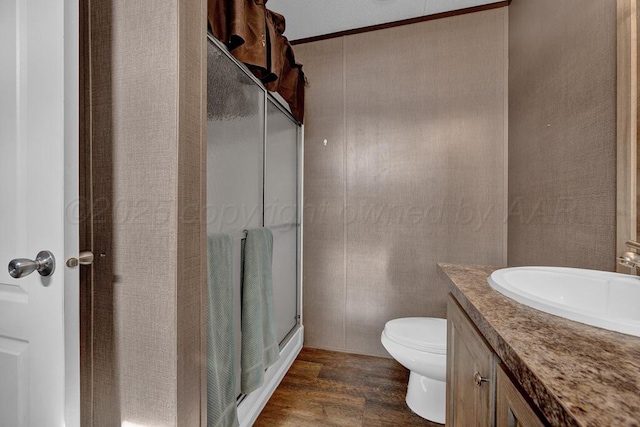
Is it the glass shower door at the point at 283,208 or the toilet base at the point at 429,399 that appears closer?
the toilet base at the point at 429,399

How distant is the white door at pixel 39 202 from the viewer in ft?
2.38

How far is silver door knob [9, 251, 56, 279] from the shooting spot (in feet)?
2.31

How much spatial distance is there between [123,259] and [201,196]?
0.29 m

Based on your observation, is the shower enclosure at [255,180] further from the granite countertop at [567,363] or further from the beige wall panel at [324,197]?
the granite countertop at [567,363]

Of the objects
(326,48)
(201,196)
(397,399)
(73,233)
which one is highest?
(326,48)

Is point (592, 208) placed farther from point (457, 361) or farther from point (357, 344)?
point (357, 344)

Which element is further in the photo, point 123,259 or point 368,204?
point 368,204

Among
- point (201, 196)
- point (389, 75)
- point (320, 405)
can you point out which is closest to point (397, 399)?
point (320, 405)

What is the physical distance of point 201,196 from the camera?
877 millimetres

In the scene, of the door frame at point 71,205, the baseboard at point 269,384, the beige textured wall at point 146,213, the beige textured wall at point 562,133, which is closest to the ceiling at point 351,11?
the beige textured wall at point 562,133

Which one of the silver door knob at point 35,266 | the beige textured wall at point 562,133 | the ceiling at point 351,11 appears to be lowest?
the silver door knob at point 35,266

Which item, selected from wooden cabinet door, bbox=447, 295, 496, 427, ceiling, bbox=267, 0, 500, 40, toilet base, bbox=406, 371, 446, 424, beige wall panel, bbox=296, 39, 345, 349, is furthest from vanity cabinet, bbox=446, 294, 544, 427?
ceiling, bbox=267, 0, 500, 40

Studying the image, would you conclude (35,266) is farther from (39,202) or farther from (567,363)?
(567,363)

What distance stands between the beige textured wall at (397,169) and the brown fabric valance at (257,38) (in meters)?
0.46
